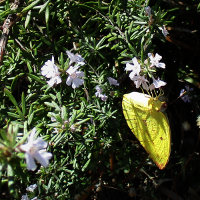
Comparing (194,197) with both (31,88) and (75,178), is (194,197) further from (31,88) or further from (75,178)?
(31,88)

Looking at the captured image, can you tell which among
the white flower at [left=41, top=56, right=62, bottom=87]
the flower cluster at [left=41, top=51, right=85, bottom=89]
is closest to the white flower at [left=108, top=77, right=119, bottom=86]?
the flower cluster at [left=41, top=51, right=85, bottom=89]


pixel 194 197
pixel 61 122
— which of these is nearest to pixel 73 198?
pixel 61 122

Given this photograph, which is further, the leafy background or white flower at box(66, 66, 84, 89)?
the leafy background

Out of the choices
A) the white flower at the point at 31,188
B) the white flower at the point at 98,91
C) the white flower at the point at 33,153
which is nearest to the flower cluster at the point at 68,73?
the white flower at the point at 98,91

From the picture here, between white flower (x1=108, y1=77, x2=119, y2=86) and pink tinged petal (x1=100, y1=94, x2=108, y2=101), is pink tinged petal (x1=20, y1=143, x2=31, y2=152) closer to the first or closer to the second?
pink tinged petal (x1=100, y1=94, x2=108, y2=101)

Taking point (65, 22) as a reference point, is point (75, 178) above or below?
below

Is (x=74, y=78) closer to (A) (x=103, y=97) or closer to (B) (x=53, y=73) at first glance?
(B) (x=53, y=73)
